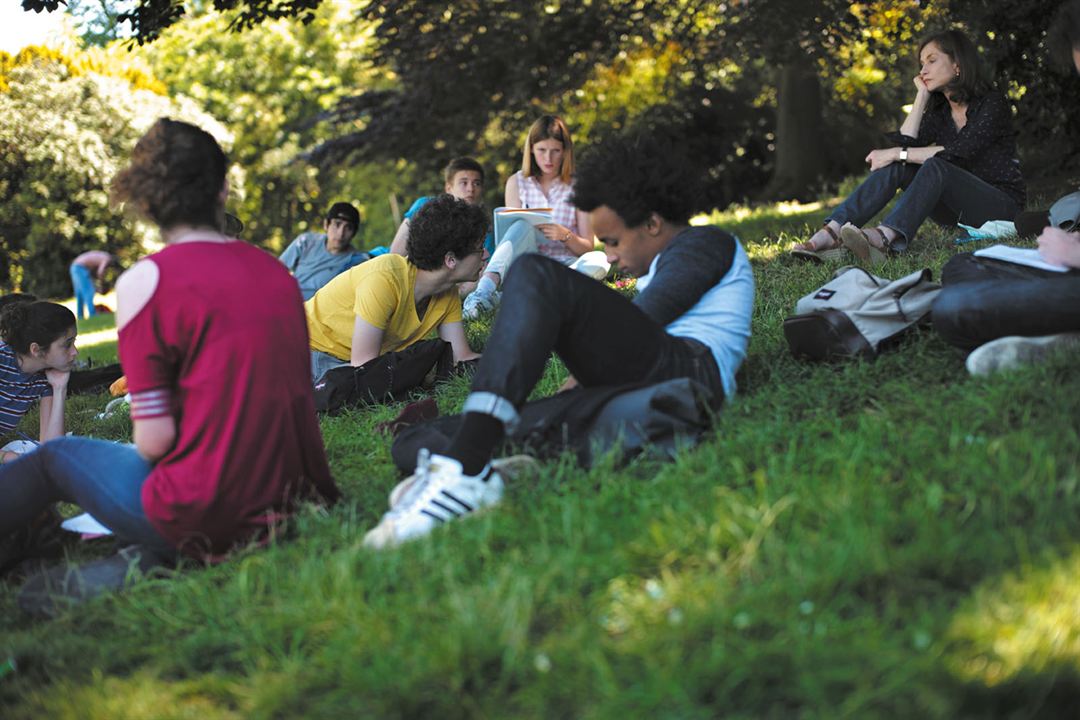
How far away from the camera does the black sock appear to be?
3695 millimetres

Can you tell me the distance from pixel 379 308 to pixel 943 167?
3876 mm

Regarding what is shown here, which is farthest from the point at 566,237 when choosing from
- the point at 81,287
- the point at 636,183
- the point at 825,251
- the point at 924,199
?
the point at 81,287

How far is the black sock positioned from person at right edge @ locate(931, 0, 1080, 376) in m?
2.01

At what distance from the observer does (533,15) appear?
1545cm

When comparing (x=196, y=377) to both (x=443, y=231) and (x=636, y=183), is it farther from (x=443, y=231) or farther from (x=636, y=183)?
(x=443, y=231)

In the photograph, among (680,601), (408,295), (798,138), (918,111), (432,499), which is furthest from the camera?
(798,138)

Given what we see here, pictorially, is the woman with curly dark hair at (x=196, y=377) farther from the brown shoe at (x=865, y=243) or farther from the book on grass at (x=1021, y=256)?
the brown shoe at (x=865, y=243)

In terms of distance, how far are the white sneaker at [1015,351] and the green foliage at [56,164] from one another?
1013 inches

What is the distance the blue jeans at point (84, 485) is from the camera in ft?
12.4

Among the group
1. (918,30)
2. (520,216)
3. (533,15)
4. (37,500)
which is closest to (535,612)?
(37,500)

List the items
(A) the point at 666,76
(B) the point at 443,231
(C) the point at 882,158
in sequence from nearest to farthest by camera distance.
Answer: (B) the point at 443,231 < (C) the point at 882,158 < (A) the point at 666,76

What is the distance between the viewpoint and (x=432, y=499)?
11.9ft

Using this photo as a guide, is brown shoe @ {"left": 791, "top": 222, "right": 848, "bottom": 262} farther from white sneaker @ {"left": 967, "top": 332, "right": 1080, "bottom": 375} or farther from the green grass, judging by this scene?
the green grass

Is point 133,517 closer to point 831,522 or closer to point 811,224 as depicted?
point 831,522
